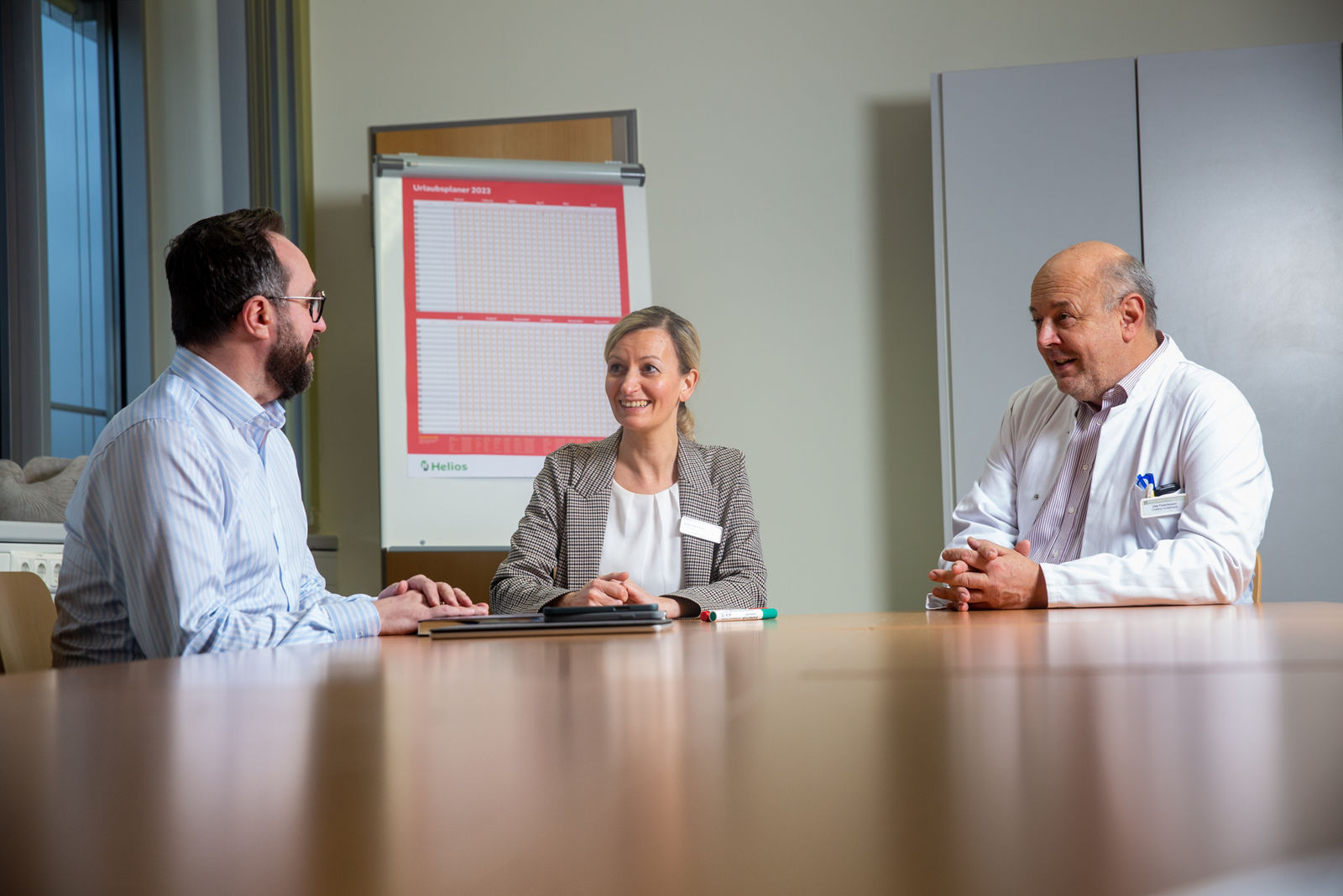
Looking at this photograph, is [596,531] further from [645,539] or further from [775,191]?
[775,191]

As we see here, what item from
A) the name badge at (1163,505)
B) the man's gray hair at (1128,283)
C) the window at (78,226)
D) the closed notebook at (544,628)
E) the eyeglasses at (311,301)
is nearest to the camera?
the closed notebook at (544,628)

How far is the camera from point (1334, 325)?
3.52 metres

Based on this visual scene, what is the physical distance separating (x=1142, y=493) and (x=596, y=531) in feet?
4.21

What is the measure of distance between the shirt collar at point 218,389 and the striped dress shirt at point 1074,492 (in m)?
1.77

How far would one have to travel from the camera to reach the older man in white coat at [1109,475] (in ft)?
6.53

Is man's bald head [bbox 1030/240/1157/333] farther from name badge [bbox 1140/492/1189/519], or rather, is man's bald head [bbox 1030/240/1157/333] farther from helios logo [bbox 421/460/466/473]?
helios logo [bbox 421/460/466/473]

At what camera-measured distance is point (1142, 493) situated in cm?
224

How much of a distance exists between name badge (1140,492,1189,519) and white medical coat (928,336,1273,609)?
0.02 metres

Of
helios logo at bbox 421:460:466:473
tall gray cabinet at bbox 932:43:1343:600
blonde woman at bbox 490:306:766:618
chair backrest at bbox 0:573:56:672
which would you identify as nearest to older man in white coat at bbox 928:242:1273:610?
blonde woman at bbox 490:306:766:618

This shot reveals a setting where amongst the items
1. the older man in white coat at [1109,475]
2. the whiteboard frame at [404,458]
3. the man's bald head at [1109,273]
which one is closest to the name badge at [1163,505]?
the older man in white coat at [1109,475]

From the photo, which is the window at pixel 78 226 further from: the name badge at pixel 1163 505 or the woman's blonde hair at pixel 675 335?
the name badge at pixel 1163 505

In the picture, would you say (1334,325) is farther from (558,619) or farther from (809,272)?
(558,619)

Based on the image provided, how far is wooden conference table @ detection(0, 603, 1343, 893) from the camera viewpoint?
6.0 inches

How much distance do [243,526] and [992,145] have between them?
305 centimetres
